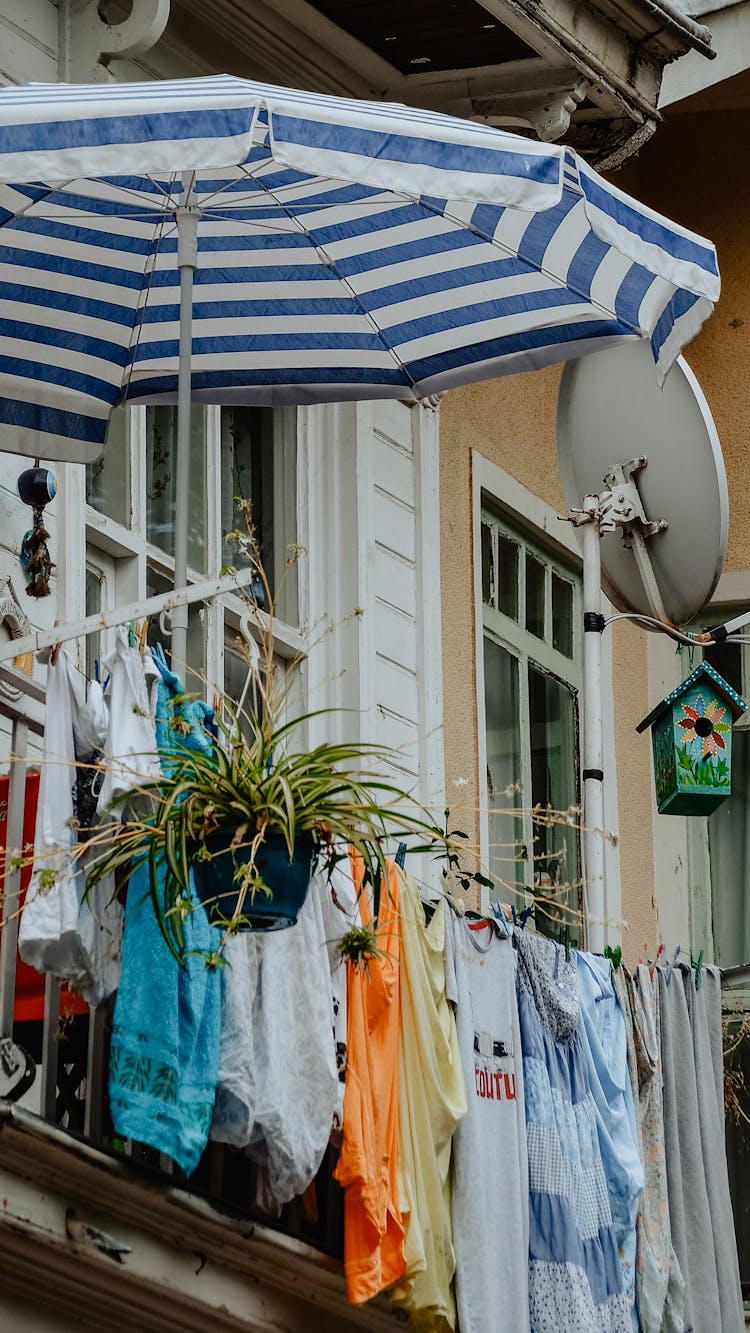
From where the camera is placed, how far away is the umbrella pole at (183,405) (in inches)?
257

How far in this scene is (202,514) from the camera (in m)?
8.91

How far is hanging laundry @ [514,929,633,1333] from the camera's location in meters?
7.46

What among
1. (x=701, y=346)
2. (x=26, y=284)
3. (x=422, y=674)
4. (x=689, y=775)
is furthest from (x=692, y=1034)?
(x=701, y=346)

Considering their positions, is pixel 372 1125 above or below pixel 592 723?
below

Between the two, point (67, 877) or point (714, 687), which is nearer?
point (67, 877)

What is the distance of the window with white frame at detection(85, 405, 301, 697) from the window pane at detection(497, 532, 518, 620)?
1442mm

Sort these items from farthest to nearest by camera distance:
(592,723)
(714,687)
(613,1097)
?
(714,687) → (592,723) → (613,1097)

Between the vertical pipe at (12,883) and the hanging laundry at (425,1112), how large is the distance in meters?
1.16

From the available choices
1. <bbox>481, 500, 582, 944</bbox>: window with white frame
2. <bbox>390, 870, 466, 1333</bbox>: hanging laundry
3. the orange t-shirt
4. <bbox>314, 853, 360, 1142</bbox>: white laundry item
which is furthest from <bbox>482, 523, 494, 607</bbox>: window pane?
<bbox>314, 853, 360, 1142</bbox>: white laundry item

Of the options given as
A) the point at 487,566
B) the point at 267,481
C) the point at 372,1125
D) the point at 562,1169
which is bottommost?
the point at 562,1169

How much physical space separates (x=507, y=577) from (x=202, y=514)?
210 cm

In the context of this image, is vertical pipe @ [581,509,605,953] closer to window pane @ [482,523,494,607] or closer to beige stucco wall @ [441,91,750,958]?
beige stucco wall @ [441,91,750,958]

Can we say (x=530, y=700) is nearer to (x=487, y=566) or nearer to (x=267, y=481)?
(x=487, y=566)

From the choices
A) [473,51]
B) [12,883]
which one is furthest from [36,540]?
[473,51]
